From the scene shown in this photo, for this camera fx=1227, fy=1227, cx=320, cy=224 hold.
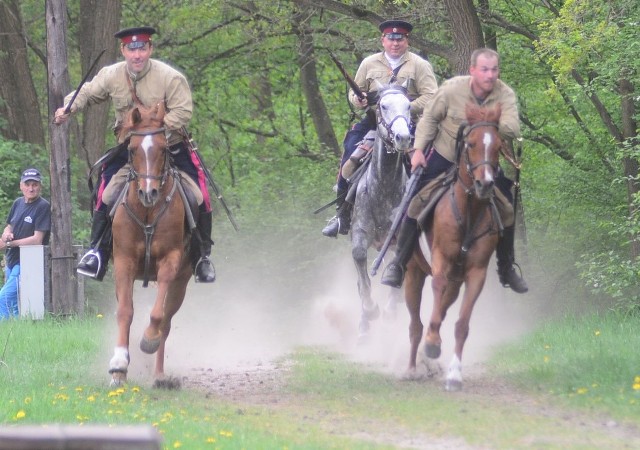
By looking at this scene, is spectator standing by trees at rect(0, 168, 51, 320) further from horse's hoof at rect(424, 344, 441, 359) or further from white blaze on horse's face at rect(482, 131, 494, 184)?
white blaze on horse's face at rect(482, 131, 494, 184)

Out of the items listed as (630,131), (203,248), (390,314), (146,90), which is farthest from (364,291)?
(630,131)

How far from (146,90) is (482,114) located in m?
3.18

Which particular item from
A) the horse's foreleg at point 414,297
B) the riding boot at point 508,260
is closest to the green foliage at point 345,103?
the riding boot at point 508,260

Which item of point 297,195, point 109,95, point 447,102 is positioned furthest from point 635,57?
point 297,195

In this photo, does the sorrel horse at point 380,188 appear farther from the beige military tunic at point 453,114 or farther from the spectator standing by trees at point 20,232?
the spectator standing by trees at point 20,232

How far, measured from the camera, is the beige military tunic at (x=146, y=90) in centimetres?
1138

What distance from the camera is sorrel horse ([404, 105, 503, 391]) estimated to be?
10352 mm

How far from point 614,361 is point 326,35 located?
14.2m

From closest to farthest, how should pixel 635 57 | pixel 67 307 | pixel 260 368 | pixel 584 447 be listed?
pixel 584 447, pixel 260 368, pixel 635 57, pixel 67 307

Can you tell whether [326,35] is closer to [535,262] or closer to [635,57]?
[535,262]

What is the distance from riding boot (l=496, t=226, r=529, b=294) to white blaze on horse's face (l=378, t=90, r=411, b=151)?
1555 mm

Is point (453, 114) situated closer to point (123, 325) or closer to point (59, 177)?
point (123, 325)

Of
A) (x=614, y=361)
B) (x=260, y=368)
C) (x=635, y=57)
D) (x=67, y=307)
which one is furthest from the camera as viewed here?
(x=67, y=307)

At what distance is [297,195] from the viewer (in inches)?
1009
